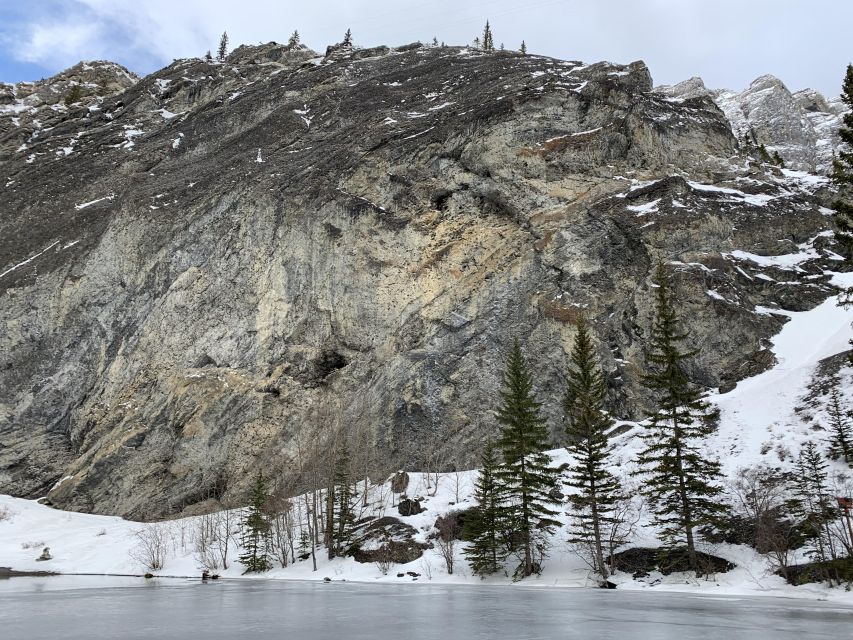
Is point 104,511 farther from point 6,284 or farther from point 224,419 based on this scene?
point 6,284

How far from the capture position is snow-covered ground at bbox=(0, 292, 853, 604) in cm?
2814

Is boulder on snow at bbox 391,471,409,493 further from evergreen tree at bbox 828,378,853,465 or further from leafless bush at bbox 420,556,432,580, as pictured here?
evergreen tree at bbox 828,378,853,465

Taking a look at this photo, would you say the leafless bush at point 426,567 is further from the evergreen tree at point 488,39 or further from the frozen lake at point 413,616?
the evergreen tree at point 488,39

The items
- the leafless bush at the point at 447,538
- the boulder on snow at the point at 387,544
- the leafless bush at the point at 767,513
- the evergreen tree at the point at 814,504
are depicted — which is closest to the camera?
the evergreen tree at the point at 814,504

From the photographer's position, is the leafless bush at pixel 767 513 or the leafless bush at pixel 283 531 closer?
the leafless bush at pixel 767 513

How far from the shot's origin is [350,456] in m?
44.5

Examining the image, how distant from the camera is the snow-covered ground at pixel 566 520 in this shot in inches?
1108

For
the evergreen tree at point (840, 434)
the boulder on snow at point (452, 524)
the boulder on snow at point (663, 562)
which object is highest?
the evergreen tree at point (840, 434)

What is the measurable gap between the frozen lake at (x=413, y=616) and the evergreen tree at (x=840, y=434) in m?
11.9

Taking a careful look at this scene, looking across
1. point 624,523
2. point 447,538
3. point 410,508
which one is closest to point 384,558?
point 410,508

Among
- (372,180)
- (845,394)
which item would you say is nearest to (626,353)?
(845,394)

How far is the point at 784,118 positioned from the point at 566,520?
13981 cm

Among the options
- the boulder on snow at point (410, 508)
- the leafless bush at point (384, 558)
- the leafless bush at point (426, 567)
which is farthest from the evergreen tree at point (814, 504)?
the leafless bush at point (384, 558)

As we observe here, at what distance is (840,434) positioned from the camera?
29750 mm
